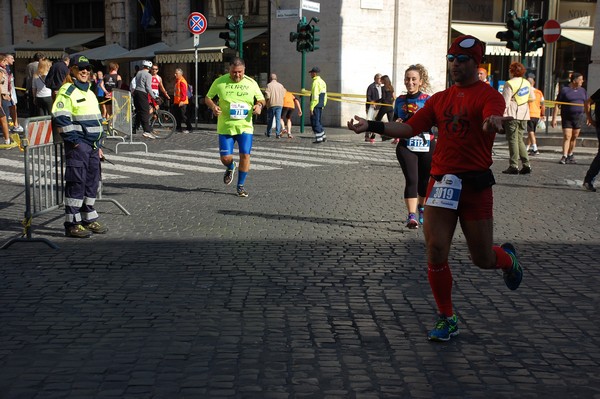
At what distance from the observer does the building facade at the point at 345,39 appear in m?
28.5

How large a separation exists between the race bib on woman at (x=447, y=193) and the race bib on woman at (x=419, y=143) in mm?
3820

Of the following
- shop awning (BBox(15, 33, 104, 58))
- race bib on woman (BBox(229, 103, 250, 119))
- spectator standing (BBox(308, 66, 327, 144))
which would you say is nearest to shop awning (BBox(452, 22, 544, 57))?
spectator standing (BBox(308, 66, 327, 144))

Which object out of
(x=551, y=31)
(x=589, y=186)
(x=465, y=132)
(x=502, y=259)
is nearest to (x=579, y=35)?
(x=551, y=31)

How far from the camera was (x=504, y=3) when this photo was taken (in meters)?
31.7

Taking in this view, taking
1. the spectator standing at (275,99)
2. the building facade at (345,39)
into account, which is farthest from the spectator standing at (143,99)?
the building facade at (345,39)

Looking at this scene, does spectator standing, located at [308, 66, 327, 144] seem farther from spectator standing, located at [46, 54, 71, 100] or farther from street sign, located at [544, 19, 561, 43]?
street sign, located at [544, 19, 561, 43]

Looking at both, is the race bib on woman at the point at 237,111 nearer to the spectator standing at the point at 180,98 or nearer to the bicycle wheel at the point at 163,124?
the bicycle wheel at the point at 163,124

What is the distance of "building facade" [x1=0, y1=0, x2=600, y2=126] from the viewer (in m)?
28.5

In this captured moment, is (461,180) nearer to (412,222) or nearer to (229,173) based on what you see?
(412,222)

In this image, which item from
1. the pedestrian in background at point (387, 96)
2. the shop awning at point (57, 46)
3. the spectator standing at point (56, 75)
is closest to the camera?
the spectator standing at point (56, 75)

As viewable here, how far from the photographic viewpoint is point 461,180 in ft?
16.8

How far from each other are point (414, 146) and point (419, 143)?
0.06 meters

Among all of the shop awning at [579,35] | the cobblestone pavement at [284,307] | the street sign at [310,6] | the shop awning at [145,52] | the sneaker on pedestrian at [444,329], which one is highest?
the street sign at [310,6]

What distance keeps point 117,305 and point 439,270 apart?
2.28m
